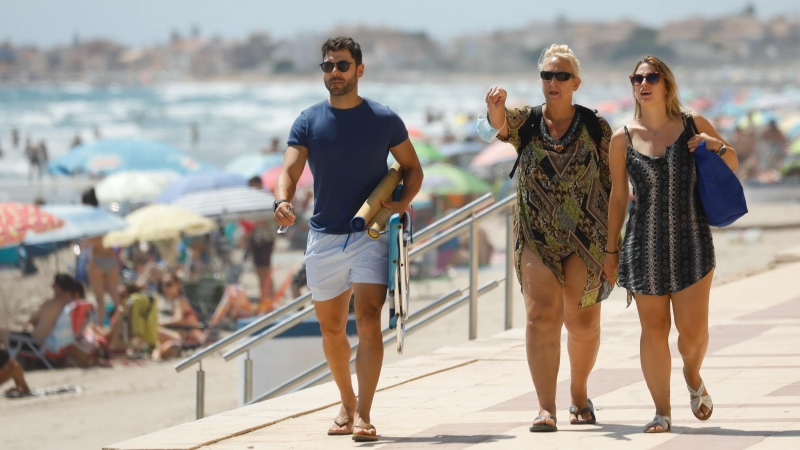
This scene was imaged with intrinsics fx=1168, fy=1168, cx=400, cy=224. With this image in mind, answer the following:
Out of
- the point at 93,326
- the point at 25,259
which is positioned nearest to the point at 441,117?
the point at 25,259

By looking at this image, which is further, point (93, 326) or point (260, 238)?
point (260, 238)

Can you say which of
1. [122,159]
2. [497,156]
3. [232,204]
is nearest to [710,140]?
[232,204]

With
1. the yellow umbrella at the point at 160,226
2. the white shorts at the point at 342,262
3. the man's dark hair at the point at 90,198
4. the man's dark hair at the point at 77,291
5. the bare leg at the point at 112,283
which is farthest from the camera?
the man's dark hair at the point at 90,198

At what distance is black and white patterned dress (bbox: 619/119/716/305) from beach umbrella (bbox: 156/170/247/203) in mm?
11968

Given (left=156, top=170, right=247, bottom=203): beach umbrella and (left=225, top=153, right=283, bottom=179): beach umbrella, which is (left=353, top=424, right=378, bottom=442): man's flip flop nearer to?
(left=156, top=170, right=247, bottom=203): beach umbrella

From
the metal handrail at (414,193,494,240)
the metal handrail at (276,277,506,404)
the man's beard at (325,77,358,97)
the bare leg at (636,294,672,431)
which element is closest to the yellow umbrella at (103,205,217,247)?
the metal handrail at (276,277,506,404)

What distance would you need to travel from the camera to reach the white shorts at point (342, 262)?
4426 mm

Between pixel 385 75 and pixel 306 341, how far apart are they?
169665 mm

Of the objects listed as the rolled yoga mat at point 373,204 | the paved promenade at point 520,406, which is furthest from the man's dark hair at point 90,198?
the rolled yoga mat at point 373,204

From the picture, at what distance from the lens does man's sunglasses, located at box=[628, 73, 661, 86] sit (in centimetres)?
410

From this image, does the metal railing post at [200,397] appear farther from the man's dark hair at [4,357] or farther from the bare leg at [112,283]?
the bare leg at [112,283]

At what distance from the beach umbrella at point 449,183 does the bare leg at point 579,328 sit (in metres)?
12.4

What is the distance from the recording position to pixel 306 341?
7.44 metres

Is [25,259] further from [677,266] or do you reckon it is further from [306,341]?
[677,266]
